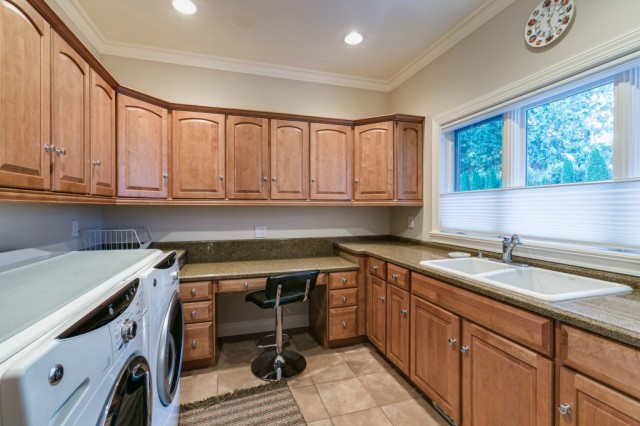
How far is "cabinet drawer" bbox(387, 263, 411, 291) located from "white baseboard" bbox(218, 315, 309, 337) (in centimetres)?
126

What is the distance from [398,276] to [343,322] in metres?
0.78

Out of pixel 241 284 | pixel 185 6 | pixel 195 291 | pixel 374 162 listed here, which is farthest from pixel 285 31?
pixel 195 291

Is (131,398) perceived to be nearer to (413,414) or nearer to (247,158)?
(413,414)

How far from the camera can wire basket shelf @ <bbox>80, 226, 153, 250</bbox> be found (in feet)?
7.55

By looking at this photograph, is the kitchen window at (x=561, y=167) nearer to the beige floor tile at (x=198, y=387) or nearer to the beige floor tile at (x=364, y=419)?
the beige floor tile at (x=364, y=419)

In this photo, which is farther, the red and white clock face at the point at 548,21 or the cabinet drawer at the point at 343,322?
the cabinet drawer at the point at 343,322

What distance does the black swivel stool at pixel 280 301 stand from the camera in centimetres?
204

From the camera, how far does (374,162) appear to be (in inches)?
110

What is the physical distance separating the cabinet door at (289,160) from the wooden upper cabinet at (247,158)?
0.24 ft

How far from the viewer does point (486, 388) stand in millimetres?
1381

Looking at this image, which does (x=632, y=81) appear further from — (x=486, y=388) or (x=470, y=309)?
(x=486, y=388)

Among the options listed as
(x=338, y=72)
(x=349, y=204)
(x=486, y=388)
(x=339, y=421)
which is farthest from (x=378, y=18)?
(x=339, y=421)

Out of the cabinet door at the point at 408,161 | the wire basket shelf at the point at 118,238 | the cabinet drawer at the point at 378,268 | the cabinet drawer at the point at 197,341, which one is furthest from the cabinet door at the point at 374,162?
the wire basket shelf at the point at 118,238

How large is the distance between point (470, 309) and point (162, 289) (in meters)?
1.50
